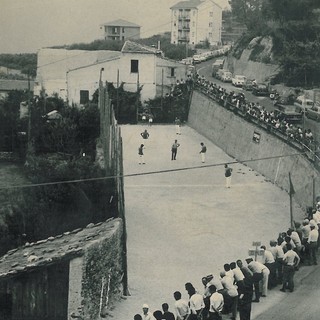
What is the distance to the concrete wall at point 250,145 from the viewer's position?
91.1ft

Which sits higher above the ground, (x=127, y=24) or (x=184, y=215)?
(x=127, y=24)

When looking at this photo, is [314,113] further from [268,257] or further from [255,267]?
[255,267]

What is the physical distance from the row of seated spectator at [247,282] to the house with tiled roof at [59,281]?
1.42 meters

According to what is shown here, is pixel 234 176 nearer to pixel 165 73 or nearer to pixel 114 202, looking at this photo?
pixel 114 202

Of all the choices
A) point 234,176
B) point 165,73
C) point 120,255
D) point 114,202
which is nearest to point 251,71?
point 165,73

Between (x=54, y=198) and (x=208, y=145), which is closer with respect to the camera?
(x=54, y=198)

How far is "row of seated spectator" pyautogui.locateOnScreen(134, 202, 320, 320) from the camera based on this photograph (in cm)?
1362

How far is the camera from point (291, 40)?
5647 centimetres

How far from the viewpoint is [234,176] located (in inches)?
1353

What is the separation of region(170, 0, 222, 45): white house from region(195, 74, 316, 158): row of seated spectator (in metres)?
47.9

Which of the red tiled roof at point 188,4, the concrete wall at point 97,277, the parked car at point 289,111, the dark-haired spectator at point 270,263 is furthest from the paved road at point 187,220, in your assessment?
the red tiled roof at point 188,4

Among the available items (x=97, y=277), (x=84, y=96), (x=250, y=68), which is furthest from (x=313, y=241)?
(x=250, y=68)

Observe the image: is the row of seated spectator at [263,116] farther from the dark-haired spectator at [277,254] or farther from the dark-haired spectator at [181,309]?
the dark-haired spectator at [181,309]

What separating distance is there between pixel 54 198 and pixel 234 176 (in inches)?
496
